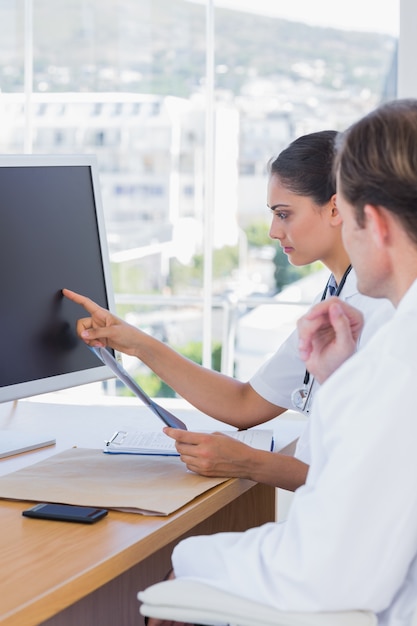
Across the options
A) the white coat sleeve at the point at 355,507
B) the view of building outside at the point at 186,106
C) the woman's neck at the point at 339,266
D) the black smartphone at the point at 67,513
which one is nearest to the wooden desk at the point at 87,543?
the black smartphone at the point at 67,513

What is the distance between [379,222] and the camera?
133 centimetres

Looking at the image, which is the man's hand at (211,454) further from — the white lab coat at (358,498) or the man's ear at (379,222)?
the man's ear at (379,222)

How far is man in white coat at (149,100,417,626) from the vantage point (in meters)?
1.21

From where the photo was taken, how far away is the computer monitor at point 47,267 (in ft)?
6.26

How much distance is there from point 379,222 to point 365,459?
0.32 metres

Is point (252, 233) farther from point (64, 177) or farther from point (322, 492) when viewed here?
point (322, 492)

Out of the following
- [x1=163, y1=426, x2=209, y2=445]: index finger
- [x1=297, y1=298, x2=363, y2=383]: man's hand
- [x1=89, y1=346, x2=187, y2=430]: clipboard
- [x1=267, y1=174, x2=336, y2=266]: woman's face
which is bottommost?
[x1=163, y1=426, x2=209, y2=445]: index finger

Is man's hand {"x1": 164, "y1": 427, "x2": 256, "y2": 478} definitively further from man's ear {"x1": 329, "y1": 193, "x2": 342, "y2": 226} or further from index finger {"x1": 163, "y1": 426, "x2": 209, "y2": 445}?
man's ear {"x1": 329, "y1": 193, "x2": 342, "y2": 226}

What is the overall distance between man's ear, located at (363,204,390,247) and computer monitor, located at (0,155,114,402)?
2.68 feet

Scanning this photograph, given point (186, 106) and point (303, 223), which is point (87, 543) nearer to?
point (303, 223)

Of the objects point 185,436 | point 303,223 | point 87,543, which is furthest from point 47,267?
point 87,543

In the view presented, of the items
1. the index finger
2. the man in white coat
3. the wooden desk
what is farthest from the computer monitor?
the man in white coat

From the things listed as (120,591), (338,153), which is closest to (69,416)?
(120,591)

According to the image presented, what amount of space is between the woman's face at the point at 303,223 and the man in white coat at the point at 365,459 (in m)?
0.82
